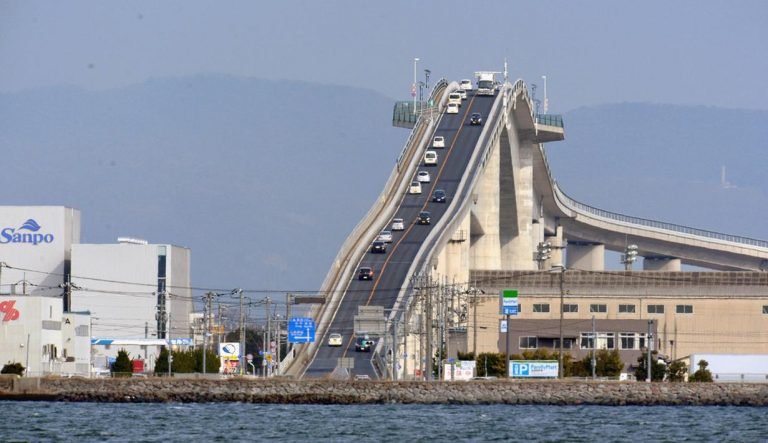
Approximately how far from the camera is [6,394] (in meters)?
113

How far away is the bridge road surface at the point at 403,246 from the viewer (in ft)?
465

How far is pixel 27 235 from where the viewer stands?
192m


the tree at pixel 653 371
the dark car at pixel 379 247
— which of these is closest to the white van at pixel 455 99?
the dark car at pixel 379 247

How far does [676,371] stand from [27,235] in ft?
269

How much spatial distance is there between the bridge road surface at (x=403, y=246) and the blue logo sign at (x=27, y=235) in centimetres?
4253

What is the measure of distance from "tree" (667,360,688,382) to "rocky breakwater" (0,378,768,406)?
19.6 metres

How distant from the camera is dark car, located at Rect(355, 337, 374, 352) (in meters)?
143

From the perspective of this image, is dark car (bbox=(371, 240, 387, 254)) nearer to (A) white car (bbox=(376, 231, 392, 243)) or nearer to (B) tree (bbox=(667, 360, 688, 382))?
(A) white car (bbox=(376, 231, 392, 243))

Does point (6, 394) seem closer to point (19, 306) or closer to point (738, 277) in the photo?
point (19, 306)

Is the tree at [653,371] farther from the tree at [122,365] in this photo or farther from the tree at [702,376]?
the tree at [122,365]

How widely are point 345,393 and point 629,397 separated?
776 inches

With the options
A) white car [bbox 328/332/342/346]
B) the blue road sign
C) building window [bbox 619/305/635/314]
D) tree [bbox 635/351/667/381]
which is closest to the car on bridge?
white car [bbox 328/332/342/346]

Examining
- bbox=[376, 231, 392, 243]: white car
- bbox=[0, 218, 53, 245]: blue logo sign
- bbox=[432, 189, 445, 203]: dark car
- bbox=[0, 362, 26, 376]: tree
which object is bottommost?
bbox=[0, 362, 26, 376]: tree

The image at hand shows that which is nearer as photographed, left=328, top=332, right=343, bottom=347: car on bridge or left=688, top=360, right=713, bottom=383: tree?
left=688, top=360, right=713, bottom=383: tree
